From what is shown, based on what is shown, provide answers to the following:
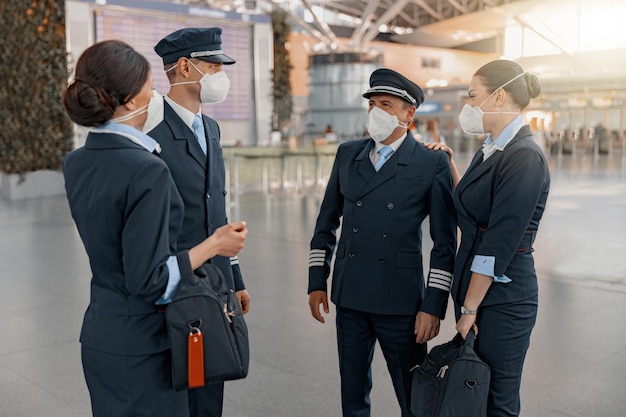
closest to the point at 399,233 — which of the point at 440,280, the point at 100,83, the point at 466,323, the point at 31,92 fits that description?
the point at 440,280

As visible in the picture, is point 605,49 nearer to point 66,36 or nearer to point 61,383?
point 66,36

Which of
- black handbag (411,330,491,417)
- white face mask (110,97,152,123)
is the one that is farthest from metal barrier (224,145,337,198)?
white face mask (110,97,152,123)

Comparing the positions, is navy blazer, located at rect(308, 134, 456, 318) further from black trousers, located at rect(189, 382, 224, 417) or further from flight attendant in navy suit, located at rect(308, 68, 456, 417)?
black trousers, located at rect(189, 382, 224, 417)

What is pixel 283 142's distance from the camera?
14781mm

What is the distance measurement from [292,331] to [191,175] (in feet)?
8.48

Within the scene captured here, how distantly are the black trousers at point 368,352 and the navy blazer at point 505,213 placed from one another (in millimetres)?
322

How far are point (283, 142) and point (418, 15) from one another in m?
42.9

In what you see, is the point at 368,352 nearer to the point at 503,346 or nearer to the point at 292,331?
the point at 503,346

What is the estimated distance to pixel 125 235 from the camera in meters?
1.75

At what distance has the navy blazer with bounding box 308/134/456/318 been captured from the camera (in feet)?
8.55

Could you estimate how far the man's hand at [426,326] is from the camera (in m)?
2.56

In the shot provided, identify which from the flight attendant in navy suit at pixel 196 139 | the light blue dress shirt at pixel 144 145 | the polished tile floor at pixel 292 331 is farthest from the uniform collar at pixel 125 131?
the polished tile floor at pixel 292 331

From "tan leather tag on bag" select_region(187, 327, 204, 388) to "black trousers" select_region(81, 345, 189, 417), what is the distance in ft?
0.45

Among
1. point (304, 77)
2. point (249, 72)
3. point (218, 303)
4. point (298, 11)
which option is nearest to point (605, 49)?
point (304, 77)
